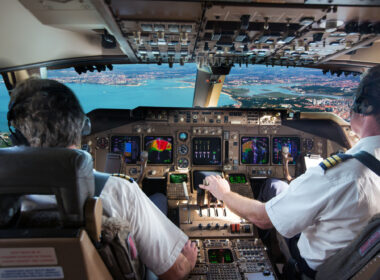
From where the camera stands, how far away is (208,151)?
10.7ft

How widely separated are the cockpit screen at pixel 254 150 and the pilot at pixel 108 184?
6.67 feet

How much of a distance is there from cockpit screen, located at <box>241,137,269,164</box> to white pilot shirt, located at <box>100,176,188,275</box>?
2111 mm

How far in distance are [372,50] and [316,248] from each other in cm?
275

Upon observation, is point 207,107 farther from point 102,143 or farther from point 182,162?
point 102,143

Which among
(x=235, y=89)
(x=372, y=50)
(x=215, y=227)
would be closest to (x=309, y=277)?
(x=215, y=227)

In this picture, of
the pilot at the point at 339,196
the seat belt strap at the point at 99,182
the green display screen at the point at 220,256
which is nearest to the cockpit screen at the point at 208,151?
the green display screen at the point at 220,256

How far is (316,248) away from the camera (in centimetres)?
132

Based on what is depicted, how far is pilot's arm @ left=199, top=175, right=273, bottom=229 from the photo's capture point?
145 cm

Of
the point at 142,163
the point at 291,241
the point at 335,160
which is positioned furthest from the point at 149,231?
the point at 142,163

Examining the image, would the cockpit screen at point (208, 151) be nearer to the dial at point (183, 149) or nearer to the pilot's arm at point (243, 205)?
the dial at point (183, 149)

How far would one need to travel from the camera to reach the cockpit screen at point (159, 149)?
3.19 m

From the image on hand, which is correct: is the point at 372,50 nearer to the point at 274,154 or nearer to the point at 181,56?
the point at 274,154

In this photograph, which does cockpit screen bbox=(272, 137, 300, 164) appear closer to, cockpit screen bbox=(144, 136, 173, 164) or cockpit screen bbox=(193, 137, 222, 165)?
cockpit screen bbox=(193, 137, 222, 165)

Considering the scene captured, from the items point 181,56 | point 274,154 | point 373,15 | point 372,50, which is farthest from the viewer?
point 274,154
